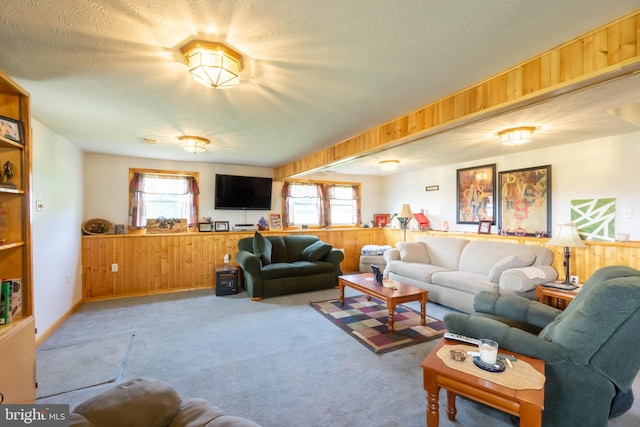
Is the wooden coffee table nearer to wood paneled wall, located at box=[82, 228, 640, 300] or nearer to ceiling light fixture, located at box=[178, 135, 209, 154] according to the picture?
wood paneled wall, located at box=[82, 228, 640, 300]

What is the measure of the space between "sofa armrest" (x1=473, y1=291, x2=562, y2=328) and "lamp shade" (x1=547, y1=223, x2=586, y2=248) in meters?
1.31

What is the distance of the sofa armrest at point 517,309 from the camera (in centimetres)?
216

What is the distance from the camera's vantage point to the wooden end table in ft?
4.26

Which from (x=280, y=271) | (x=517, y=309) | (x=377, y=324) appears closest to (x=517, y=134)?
(x=517, y=309)

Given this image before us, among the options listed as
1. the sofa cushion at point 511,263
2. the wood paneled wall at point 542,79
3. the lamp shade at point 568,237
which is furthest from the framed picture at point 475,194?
the wood paneled wall at point 542,79

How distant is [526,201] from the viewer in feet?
14.2

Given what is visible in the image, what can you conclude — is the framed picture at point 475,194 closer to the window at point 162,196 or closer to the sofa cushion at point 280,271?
the sofa cushion at point 280,271

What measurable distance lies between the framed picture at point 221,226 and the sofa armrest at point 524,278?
4558 mm

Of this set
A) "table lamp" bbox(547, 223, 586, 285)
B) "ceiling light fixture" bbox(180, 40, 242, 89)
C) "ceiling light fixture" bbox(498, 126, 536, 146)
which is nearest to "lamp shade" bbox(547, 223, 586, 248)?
"table lamp" bbox(547, 223, 586, 285)

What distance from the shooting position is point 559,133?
3391 mm

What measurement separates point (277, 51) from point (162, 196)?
4.37 metres

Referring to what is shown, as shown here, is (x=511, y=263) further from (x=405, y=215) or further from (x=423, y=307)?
(x=405, y=215)

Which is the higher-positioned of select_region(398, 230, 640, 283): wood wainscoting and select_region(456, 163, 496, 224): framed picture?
select_region(456, 163, 496, 224): framed picture

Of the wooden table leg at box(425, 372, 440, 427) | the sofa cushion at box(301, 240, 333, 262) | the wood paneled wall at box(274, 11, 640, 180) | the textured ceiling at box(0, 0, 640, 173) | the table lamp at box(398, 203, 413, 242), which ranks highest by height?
the textured ceiling at box(0, 0, 640, 173)
